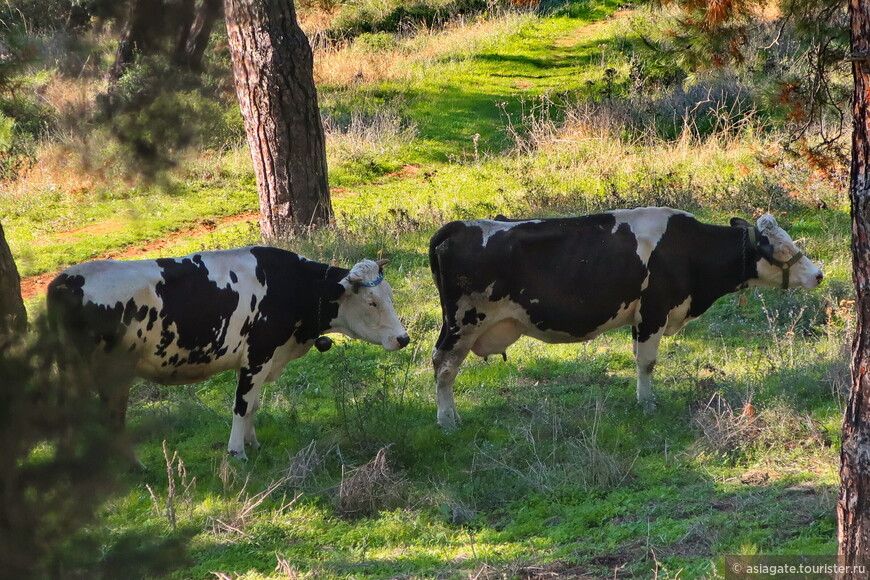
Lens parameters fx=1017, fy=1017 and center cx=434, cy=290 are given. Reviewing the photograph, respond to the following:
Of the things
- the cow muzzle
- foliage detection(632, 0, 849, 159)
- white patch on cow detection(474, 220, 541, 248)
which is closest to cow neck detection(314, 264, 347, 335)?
the cow muzzle

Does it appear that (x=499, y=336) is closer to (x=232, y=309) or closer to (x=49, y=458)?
(x=232, y=309)

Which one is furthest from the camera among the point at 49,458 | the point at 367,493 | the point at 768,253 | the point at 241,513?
the point at 768,253

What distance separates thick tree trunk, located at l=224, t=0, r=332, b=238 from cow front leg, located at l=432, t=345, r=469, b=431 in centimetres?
548

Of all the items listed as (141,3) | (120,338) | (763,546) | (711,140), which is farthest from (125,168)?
(711,140)

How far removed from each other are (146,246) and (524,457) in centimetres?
936

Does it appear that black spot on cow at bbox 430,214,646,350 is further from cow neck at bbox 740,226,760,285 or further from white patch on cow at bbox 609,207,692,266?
cow neck at bbox 740,226,760,285

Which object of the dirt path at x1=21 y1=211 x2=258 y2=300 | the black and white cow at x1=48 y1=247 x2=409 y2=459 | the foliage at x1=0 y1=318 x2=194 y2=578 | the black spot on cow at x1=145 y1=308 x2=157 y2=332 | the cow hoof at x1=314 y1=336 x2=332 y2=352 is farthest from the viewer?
the dirt path at x1=21 y1=211 x2=258 y2=300

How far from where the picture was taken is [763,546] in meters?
6.18

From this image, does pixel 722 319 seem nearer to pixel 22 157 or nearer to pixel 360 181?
pixel 360 181

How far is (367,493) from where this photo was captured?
24.9ft

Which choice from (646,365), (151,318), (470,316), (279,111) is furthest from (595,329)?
(279,111)

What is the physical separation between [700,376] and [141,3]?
639 centimetres

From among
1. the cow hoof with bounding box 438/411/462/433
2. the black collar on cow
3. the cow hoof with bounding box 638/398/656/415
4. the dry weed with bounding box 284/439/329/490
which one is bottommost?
the cow hoof with bounding box 638/398/656/415

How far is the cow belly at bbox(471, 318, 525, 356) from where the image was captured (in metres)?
9.32
